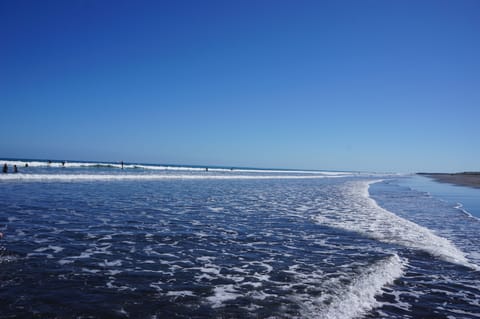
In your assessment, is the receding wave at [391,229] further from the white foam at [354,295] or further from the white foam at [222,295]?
the white foam at [222,295]

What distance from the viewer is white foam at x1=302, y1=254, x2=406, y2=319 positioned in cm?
559

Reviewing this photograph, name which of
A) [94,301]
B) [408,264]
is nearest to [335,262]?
[408,264]

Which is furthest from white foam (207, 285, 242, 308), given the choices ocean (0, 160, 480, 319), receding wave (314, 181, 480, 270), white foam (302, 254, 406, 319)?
receding wave (314, 181, 480, 270)

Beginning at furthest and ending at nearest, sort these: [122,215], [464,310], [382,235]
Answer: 1. [122,215]
2. [382,235]
3. [464,310]

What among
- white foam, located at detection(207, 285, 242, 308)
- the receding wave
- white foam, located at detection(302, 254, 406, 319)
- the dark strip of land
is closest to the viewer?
white foam, located at detection(302, 254, 406, 319)

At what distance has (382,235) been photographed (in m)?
12.0

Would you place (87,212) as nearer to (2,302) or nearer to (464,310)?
(2,302)

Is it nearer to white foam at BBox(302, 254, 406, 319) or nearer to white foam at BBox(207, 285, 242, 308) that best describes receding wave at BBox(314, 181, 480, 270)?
white foam at BBox(302, 254, 406, 319)

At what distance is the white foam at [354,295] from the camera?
5.59 meters

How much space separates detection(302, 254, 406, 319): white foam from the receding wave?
2550 mm

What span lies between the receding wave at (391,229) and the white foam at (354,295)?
8.37ft

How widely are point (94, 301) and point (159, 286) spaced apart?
4.05 feet

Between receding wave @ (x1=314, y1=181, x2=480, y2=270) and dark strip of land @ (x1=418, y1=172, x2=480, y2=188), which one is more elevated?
dark strip of land @ (x1=418, y1=172, x2=480, y2=188)

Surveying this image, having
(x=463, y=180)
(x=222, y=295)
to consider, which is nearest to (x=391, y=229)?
(x=222, y=295)
